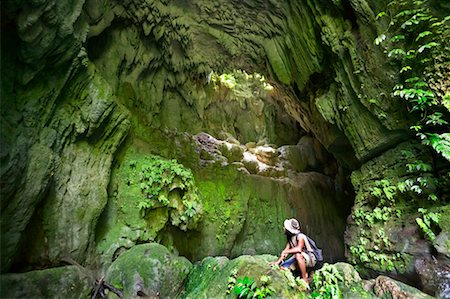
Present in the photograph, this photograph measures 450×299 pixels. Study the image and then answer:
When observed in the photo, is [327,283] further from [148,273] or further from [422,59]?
[422,59]

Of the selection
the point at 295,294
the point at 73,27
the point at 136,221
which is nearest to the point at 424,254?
the point at 295,294

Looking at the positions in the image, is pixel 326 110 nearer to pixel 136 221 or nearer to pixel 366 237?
pixel 366 237

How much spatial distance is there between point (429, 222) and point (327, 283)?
2145 mm

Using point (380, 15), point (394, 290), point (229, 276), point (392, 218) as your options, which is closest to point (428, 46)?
point (380, 15)

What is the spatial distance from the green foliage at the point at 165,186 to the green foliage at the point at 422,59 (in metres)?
5.25

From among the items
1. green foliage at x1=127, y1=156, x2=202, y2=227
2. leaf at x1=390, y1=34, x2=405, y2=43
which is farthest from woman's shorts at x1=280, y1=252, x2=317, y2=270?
leaf at x1=390, y1=34, x2=405, y2=43

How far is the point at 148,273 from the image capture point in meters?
5.34

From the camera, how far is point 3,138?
11.5 ft

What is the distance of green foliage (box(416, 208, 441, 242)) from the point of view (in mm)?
4770

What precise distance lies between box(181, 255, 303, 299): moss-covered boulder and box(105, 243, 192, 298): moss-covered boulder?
276 mm

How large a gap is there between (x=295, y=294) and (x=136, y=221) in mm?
3910

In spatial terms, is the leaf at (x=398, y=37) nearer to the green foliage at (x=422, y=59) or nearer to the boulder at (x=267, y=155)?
the green foliage at (x=422, y=59)

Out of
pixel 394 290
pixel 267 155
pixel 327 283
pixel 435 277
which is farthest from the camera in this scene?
pixel 267 155

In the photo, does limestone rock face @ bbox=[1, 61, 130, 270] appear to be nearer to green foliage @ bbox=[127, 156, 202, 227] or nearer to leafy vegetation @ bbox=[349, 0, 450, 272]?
green foliage @ bbox=[127, 156, 202, 227]
